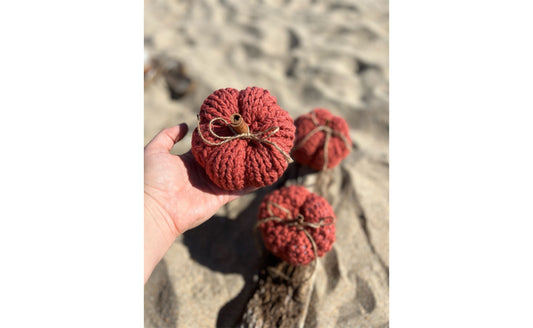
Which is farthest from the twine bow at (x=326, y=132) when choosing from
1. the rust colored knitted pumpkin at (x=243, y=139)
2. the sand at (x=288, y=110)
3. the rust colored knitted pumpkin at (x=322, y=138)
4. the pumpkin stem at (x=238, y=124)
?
the pumpkin stem at (x=238, y=124)

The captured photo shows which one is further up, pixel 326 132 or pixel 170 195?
pixel 326 132

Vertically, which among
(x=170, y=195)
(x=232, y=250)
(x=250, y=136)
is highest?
(x=250, y=136)

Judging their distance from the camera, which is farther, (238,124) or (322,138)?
(322,138)

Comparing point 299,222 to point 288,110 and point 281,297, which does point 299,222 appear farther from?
point 288,110

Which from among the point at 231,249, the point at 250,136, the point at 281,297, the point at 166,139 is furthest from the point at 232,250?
the point at 250,136

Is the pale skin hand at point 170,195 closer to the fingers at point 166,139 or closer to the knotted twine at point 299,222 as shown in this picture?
the fingers at point 166,139
